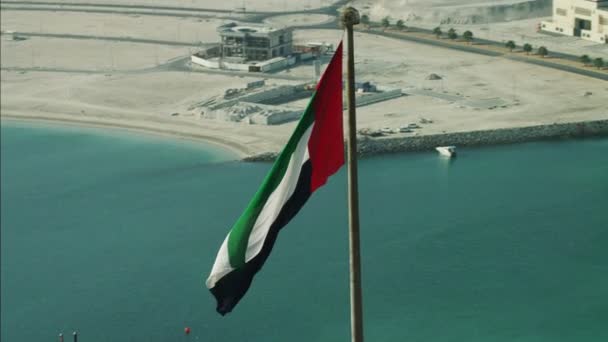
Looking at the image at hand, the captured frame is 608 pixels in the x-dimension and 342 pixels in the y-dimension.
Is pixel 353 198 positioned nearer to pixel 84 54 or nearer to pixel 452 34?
pixel 452 34

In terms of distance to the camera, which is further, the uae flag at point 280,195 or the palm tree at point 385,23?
the palm tree at point 385,23

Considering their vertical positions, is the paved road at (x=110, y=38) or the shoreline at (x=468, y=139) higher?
the paved road at (x=110, y=38)

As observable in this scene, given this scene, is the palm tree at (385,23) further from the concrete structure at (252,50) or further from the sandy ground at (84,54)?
the sandy ground at (84,54)

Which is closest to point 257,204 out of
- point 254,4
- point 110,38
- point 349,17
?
point 349,17

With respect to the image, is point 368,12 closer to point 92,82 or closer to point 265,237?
→ point 92,82

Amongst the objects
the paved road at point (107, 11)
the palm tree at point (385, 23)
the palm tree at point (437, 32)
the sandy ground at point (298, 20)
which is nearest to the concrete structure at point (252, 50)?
the palm tree at point (385, 23)

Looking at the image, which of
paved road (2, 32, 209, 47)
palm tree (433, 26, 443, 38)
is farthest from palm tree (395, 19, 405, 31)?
paved road (2, 32, 209, 47)
